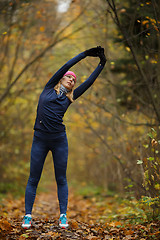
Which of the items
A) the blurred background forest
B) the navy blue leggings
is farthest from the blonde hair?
the blurred background forest

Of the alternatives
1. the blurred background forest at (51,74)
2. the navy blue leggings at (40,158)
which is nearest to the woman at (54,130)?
the navy blue leggings at (40,158)

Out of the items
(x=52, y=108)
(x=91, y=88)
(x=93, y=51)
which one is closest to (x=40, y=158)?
(x=52, y=108)

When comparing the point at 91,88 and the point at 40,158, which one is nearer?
the point at 40,158

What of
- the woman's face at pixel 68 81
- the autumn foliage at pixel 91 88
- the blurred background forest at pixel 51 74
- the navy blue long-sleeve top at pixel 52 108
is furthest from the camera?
the blurred background forest at pixel 51 74

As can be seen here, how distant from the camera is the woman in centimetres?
364

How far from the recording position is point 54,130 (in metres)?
3.66

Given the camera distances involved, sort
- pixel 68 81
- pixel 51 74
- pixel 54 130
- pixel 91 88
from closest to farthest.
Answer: pixel 54 130 < pixel 68 81 < pixel 91 88 < pixel 51 74

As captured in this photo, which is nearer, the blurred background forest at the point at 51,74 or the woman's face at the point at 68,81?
the woman's face at the point at 68,81

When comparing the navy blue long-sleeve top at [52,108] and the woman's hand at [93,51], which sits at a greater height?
the woman's hand at [93,51]

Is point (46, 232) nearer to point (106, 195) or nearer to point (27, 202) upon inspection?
point (27, 202)

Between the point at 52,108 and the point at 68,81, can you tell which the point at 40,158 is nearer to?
the point at 52,108

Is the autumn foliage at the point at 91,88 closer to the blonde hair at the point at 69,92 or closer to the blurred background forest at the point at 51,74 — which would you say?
the blurred background forest at the point at 51,74

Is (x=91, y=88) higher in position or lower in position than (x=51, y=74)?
lower

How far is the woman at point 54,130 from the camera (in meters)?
3.64
